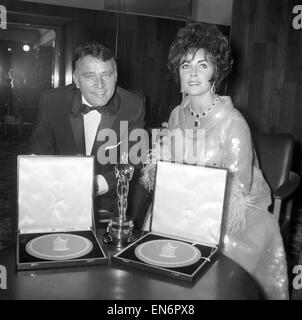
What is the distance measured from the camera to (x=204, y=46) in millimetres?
1989

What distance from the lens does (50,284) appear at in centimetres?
113

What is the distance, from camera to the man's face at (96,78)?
1962 millimetres

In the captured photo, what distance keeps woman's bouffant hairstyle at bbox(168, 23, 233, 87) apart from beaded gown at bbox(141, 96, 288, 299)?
0.21 m

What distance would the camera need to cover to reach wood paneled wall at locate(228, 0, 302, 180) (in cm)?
430

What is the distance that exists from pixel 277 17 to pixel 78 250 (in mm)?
4033

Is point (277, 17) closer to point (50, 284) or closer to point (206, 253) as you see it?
point (206, 253)

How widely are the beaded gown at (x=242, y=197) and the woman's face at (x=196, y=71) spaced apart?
0.18 metres

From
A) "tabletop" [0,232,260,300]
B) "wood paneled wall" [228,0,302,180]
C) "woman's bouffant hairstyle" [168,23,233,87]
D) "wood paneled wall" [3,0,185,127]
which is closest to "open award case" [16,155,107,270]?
"tabletop" [0,232,260,300]

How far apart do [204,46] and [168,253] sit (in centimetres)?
115

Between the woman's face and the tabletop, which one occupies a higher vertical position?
the woman's face

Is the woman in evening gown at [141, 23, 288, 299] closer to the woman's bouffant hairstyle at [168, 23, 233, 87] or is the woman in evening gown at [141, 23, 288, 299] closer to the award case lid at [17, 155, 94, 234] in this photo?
the woman's bouffant hairstyle at [168, 23, 233, 87]

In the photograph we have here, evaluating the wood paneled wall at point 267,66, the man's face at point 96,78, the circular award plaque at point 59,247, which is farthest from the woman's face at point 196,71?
the wood paneled wall at point 267,66

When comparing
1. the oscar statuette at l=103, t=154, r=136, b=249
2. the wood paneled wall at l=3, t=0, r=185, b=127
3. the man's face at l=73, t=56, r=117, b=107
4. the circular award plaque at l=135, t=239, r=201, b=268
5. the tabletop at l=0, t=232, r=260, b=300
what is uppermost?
the wood paneled wall at l=3, t=0, r=185, b=127

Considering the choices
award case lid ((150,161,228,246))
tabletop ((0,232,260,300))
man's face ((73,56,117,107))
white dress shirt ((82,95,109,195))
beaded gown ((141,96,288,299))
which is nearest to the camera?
tabletop ((0,232,260,300))
